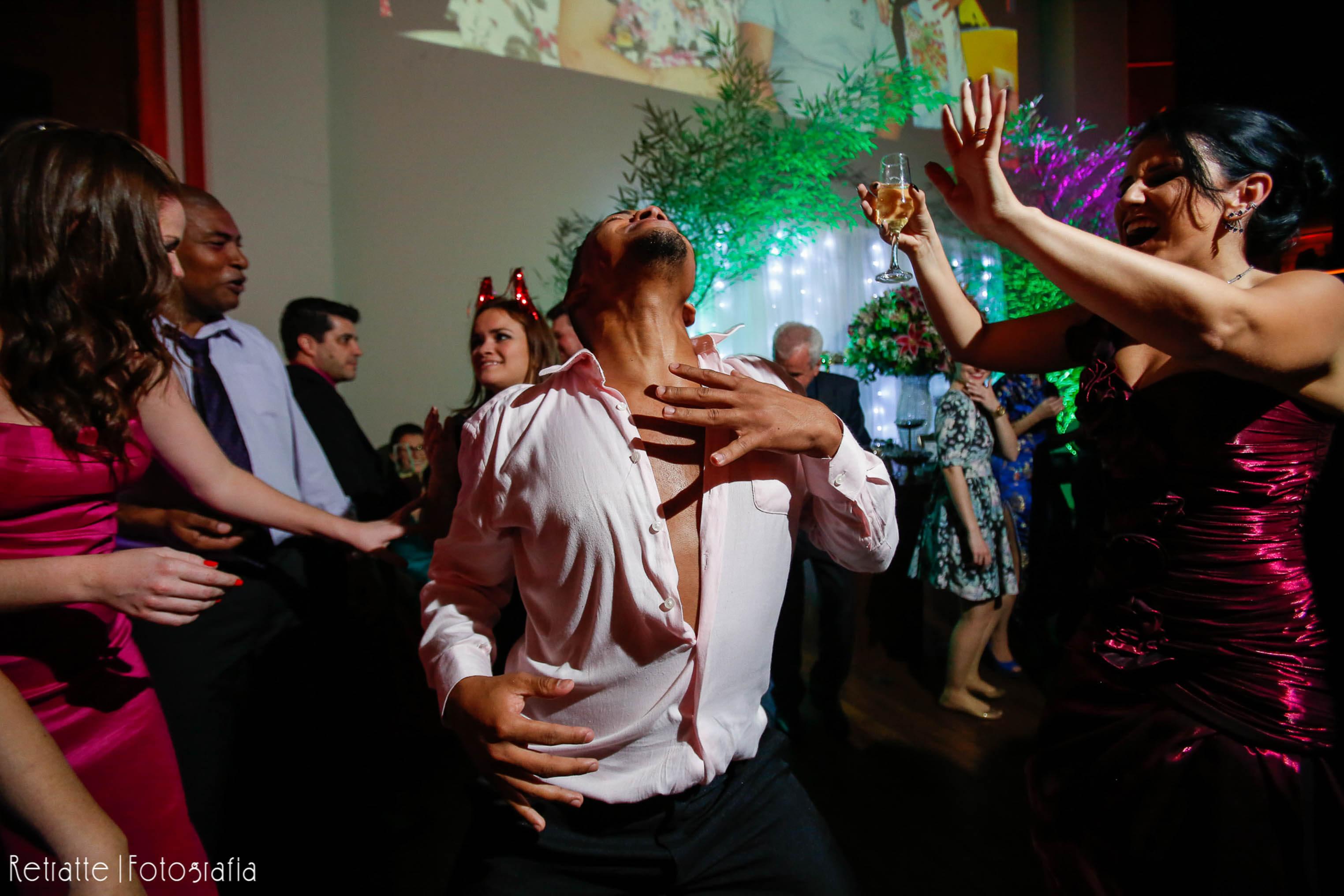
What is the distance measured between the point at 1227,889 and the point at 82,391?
2065 millimetres

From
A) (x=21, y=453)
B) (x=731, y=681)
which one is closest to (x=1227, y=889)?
(x=731, y=681)

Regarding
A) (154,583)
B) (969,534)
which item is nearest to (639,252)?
(154,583)

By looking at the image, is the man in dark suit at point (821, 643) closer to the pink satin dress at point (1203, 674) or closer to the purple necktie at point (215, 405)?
the pink satin dress at point (1203, 674)

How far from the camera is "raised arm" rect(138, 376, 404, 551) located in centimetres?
155

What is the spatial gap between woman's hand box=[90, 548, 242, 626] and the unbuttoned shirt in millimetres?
357

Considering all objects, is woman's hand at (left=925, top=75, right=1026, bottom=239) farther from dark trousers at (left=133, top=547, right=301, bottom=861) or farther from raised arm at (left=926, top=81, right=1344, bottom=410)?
dark trousers at (left=133, top=547, right=301, bottom=861)

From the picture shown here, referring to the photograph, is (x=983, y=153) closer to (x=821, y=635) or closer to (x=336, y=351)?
(x=821, y=635)

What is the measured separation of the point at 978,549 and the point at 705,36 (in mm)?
4875

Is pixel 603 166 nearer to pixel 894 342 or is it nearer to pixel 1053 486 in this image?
pixel 894 342

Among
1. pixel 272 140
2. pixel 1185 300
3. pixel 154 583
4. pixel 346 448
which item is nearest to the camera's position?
pixel 1185 300

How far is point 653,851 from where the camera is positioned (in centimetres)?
112

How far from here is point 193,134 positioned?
13.1 ft

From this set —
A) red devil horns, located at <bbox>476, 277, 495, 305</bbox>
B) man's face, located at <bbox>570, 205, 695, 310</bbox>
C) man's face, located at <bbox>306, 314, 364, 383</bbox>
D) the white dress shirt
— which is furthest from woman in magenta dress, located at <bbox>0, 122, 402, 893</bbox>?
man's face, located at <bbox>306, 314, 364, 383</bbox>

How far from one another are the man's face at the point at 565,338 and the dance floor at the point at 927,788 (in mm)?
1999
